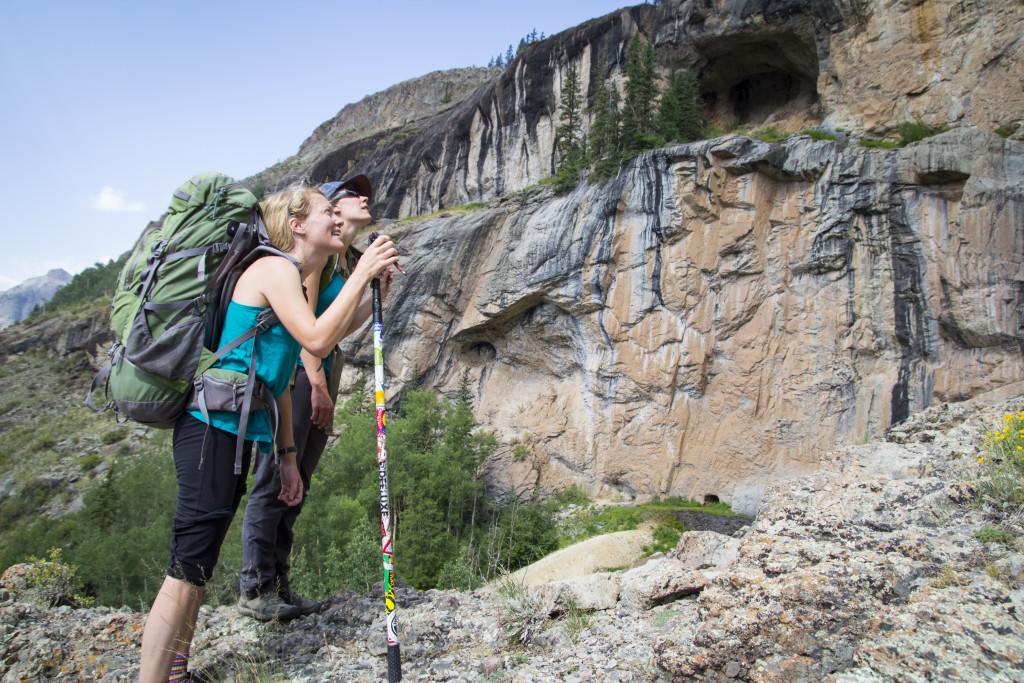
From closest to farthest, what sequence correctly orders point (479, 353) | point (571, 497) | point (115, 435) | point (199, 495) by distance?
point (199, 495) < point (571, 497) < point (479, 353) < point (115, 435)

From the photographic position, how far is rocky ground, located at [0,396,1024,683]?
1871 mm

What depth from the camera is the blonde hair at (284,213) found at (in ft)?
8.45

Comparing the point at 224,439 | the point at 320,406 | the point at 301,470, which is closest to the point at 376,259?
the point at 224,439

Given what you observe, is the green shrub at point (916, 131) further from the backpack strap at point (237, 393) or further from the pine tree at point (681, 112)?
the backpack strap at point (237, 393)

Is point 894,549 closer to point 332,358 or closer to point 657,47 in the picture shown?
point 332,358

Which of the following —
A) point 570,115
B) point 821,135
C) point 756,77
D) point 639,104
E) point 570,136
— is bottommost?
point 821,135

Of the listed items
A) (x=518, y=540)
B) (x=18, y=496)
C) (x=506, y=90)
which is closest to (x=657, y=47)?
(x=506, y=90)

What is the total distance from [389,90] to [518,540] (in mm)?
61569

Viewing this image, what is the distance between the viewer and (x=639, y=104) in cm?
2439

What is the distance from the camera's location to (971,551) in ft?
7.57

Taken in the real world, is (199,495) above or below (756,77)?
below

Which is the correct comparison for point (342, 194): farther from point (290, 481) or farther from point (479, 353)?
point (479, 353)

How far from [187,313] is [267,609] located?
1770mm

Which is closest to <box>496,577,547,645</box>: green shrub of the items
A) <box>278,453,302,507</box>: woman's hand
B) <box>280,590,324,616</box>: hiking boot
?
<box>280,590,324,616</box>: hiking boot
